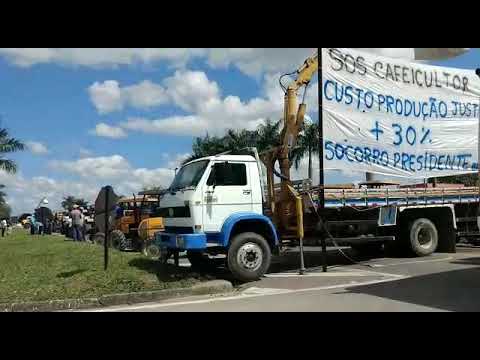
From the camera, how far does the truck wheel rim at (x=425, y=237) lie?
44.2 ft

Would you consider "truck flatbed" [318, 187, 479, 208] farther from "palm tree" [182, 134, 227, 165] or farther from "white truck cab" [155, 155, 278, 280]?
"palm tree" [182, 134, 227, 165]

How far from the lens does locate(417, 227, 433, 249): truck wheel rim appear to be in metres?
13.5

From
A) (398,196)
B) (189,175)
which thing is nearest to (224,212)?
(189,175)

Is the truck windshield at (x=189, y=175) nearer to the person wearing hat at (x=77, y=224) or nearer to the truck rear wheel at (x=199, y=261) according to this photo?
the truck rear wheel at (x=199, y=261)

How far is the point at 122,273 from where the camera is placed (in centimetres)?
1029

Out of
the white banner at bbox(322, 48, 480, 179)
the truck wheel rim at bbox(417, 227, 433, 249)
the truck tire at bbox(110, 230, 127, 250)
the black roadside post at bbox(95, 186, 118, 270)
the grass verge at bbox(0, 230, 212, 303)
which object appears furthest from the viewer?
the truck tire at bbox(110, 230, 127, 250)

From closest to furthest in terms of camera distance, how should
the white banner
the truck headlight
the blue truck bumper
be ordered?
1. the blue truck bumper
2. the truck headlight
3. the white banner

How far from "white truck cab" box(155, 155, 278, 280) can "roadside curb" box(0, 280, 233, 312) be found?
88cm

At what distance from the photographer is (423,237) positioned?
1356cm

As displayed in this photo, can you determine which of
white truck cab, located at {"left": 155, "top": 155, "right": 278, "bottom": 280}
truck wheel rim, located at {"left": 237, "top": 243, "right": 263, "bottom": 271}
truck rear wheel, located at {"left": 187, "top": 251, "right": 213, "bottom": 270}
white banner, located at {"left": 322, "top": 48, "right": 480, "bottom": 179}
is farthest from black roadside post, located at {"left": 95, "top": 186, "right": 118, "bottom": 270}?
white banner, located at {"left": 322, "top": 48, "right": 480, "bottom": 179}

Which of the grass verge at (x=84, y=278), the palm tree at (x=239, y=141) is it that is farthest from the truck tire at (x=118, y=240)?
the palm tree at (x=239, y=141)
